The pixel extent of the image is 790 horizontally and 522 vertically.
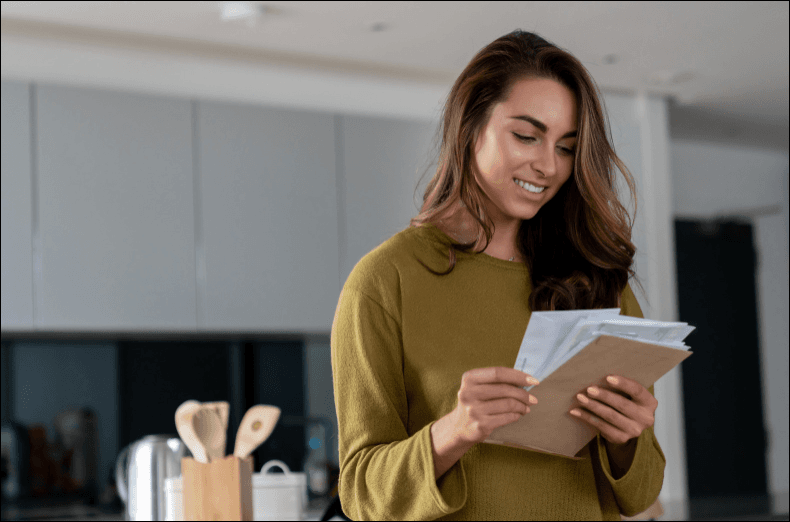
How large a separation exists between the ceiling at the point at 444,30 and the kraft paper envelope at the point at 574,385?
7.67 feet

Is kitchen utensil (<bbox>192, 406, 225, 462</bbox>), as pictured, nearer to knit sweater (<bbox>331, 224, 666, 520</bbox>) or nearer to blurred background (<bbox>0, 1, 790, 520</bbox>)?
knit sweater (<bbox>331, 224, 666, 520</bbox>)

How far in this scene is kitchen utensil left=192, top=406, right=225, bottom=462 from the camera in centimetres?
184

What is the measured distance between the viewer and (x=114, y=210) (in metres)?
3.26

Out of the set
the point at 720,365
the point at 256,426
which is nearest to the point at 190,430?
the point at 256,426

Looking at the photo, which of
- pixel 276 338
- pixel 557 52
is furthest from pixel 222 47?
pixel 557 52

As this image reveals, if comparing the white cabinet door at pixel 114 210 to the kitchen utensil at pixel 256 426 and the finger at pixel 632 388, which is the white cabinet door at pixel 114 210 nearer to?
the kitchen utensil at pixel 256 426

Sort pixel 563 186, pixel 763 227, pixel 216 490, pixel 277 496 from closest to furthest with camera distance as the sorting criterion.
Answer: pixel 563 186 → pixel 216 490 → pixel 277 496 → pixel 763 227

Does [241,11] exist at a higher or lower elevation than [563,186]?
higher

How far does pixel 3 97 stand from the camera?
10.3 feet

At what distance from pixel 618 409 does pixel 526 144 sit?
0.33 metres

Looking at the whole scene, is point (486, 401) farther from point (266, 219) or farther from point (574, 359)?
→ point (266, 219)

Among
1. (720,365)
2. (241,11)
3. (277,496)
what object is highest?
(241,11)

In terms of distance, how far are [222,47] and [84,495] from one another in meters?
1.85

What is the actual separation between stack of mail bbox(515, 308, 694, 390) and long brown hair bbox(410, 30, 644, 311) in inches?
6.3
